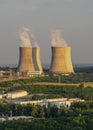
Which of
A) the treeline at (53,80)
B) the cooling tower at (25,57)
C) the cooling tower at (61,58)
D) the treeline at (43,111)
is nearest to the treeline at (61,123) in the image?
the treeline at (43,111)

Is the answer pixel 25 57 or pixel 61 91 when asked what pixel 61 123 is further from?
pixel 25 57

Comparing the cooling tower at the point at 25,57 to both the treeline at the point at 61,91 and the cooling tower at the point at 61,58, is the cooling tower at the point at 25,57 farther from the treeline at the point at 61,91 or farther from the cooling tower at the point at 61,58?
the treeline at the point at 61,91

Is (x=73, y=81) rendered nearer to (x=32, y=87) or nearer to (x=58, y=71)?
(x=58, y=71)

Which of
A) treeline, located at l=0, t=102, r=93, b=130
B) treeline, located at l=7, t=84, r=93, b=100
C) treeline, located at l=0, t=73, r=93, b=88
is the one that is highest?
treeline, located at l=0, t=73, r=93, b=88

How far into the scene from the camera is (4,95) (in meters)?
37.9

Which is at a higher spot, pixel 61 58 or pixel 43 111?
pixel 61 58

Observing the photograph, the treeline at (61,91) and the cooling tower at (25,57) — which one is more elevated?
the cooling tower at (25,57)

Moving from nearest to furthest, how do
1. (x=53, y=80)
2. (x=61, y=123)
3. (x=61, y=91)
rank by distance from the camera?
(x=61, y=123)
(x=61, y=91)
(x=53, y=80)

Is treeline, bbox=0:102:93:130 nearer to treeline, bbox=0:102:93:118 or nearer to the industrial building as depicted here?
treeline, bbox=0:102:93:118

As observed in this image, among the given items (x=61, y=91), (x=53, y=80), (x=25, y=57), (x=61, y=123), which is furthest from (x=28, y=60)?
(x=61, y=123)

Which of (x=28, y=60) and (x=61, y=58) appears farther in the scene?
(x=28, y=60)

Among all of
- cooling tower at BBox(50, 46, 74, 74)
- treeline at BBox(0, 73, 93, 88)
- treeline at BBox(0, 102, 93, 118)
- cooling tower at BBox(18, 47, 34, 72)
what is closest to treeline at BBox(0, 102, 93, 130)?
treeline at BBox(0, 102, 93, 118)

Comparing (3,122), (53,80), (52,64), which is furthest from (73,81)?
(3,122)

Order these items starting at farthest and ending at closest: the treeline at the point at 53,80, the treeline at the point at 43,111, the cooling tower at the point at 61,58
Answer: the treeline at the point at 53,80
the cooling tower at the point at 61,58
the treeline at the point at 43,111
